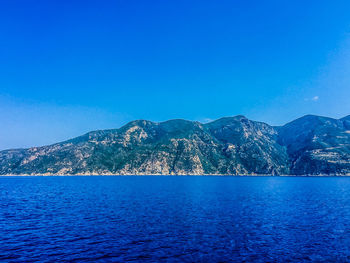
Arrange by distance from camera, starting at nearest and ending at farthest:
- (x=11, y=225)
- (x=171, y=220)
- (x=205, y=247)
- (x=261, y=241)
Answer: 1. (x=205, y=247)
2. (x=261, y=241)
3. (x=11, y=225)
4. (x=171, y=220)

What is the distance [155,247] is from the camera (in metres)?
36.0

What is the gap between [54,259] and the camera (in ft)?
101

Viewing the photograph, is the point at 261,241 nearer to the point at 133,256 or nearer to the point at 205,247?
the point at 205,247

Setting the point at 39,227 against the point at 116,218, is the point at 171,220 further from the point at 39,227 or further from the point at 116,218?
the point at 39,227

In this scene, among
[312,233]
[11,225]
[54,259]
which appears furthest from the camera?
[11,225]

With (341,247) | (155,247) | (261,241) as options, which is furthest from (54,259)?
(341,247)

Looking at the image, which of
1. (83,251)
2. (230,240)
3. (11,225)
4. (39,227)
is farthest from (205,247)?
(11,225)

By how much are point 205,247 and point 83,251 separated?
19154mm

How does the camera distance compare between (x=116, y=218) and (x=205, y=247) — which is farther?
(x=116, y=218)

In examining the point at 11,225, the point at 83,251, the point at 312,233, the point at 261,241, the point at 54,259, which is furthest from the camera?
the point at 11,225

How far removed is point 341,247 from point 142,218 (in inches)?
1632

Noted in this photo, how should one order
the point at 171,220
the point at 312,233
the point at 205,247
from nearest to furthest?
the point at 205,247
the point at 312,233
the point at 171,220

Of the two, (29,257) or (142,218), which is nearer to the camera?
(29,257)

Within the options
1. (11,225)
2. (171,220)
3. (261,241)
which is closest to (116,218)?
(171,220)
